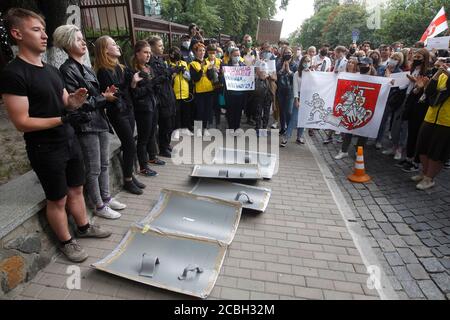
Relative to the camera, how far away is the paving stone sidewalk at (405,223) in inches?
122

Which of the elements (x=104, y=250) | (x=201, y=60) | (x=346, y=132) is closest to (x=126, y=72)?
(x=104, y=250)

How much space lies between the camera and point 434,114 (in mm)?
4750

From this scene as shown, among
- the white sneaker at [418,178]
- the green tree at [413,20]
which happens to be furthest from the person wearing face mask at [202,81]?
the green tree at [413,20]

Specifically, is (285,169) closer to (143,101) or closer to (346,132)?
(346,132)

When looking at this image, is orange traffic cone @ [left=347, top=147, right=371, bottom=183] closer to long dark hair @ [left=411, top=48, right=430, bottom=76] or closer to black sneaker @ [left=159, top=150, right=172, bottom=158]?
long dark hair @ [left=411, top=48, right=430, bottom=76]

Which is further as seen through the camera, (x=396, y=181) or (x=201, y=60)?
(x=201, y=60)

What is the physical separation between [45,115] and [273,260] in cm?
255

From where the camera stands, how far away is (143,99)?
4516 mm

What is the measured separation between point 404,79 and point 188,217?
4.88 metres

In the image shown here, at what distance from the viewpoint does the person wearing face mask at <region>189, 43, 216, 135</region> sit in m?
6.47

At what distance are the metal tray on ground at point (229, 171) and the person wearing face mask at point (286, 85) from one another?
2794mm

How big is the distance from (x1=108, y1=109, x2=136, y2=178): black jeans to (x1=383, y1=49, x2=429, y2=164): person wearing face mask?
4.82 meters

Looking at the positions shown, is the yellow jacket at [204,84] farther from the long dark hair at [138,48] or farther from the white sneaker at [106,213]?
the white sneaker at [106,213]

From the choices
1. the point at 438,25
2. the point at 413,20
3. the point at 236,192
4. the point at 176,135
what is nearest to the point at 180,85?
the point at 176,135
